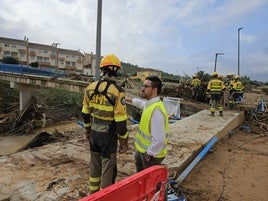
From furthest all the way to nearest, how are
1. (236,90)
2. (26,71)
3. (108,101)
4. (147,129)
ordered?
(26,71), (236,90), (108,101), (147,129)

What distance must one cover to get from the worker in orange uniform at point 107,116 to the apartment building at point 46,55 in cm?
5806

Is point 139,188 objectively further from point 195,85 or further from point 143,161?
point 195,85

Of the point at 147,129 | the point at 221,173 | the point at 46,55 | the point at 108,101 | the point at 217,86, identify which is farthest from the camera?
the point at 46,55

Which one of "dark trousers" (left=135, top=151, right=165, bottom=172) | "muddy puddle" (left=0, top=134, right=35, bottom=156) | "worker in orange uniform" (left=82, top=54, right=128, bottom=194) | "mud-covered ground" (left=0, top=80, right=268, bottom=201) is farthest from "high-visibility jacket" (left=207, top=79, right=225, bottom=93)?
"muddy puddle" (left=0, top=134, right=35, bottom=156)

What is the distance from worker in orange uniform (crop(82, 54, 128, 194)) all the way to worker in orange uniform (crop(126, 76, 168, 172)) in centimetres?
30

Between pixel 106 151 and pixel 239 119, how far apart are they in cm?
1103

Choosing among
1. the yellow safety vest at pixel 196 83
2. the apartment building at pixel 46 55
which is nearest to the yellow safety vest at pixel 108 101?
the yellow safety vest at pixel 196 83

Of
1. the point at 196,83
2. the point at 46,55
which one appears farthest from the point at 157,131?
the point at 46,55

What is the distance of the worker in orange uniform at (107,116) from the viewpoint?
339 centimetres

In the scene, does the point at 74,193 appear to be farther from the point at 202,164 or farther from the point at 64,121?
the point at 64,121

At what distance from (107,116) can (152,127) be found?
66cm

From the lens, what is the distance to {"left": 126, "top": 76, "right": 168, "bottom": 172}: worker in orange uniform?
311cm

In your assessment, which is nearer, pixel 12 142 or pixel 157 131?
pixel 157 131

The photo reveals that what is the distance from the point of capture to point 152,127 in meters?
3.13
